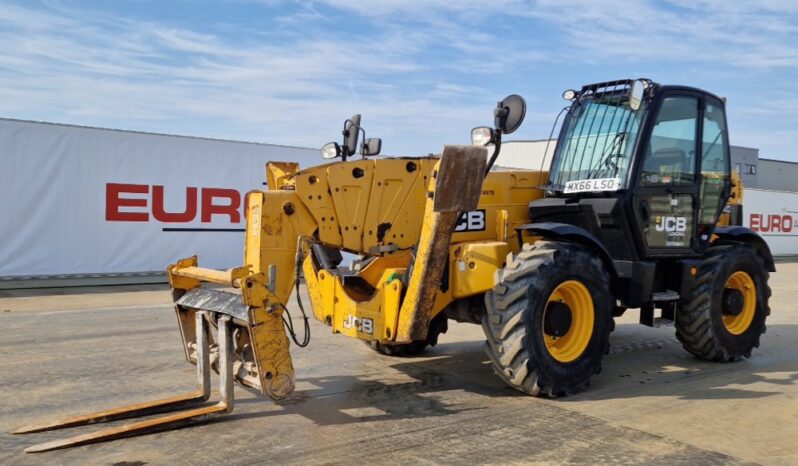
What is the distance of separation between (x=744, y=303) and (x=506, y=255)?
3.23 meters

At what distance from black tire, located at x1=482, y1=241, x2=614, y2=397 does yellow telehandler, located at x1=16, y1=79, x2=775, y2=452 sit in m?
0.01

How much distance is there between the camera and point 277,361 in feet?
16.3

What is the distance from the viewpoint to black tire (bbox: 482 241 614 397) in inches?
222

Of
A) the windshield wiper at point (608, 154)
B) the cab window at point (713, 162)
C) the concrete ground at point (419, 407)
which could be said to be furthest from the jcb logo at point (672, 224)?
the concrete ground at point (419, 407)

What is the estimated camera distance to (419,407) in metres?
5.61

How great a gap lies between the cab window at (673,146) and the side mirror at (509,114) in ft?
5.75

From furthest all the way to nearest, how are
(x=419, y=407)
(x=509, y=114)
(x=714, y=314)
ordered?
(x=714, y=314) → (x=509, y=114) → (x=419, y=407)

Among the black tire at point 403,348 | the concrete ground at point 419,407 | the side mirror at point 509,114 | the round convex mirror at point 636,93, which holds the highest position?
the round convex mirror at point 636,93

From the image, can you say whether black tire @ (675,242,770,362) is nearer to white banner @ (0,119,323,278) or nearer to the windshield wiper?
the windshield wiper

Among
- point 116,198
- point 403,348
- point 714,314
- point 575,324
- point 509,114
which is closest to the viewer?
point 509,114

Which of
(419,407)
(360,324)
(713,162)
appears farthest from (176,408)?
(713,162)

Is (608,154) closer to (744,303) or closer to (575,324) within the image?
(575,324)

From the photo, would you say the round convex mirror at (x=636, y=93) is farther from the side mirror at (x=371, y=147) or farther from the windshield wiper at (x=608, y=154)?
the side mirror at (x=371, y=147)

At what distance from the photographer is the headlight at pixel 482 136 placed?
5.75 m
